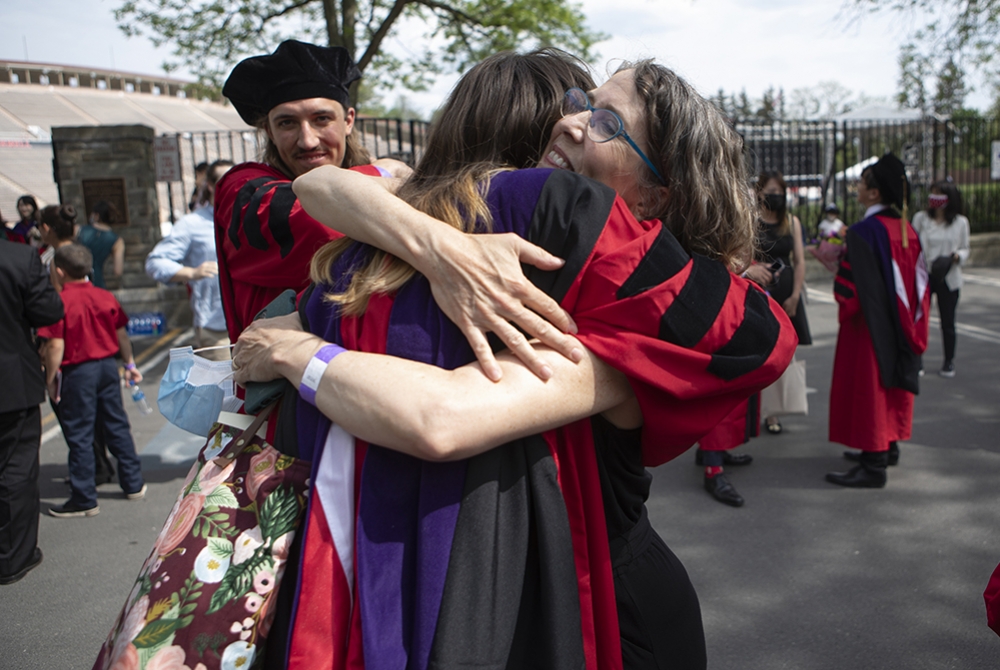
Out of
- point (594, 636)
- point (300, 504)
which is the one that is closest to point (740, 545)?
point (594, 636)

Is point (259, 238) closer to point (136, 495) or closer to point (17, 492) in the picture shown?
point (17, 492)

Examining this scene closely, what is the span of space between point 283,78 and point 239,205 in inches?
23.2

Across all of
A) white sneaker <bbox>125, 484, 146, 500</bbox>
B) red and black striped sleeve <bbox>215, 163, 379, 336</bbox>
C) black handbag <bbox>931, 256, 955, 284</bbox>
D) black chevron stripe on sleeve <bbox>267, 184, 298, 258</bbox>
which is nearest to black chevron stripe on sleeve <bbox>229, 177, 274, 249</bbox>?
red and black striped sleeve <bbox>215, 163, 379, 336</bbox>

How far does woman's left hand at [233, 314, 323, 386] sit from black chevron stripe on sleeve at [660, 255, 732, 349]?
583 millimetres

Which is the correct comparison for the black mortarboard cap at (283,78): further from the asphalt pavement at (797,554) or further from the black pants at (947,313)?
the black pants at (947,313)

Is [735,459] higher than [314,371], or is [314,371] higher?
[314,371]

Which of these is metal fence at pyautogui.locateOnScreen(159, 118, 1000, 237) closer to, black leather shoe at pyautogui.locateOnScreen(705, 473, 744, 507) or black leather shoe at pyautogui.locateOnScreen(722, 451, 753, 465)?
black leather shoe at pyautogui.locateOnScreen(722, 451, 753, 465)

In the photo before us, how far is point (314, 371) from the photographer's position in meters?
1.27

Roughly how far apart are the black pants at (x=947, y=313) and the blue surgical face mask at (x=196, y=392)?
7657 millimetres

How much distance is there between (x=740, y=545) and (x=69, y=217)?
5336 millimetres

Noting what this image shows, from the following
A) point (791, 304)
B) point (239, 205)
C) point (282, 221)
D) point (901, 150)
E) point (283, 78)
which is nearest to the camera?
point (282, 221)

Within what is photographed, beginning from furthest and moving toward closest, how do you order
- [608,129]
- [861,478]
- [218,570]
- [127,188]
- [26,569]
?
[127,188]
[861,478]
[26,569]
[608,129]
[218,570]

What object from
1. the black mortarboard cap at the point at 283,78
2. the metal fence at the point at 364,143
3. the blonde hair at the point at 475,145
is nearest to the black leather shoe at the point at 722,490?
the metal fence at the point at 364,143

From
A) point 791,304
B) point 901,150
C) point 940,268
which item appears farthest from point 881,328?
point 901,150
